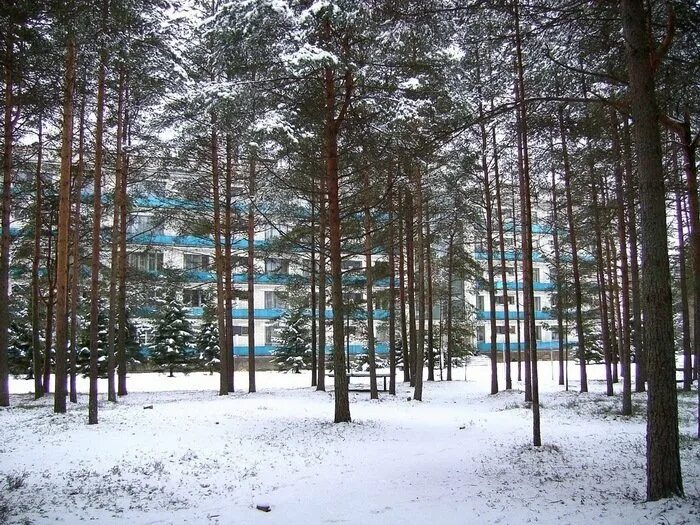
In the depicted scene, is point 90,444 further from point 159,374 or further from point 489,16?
point 159,374

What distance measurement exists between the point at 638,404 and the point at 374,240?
859 centimetres

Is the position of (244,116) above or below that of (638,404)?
A: above

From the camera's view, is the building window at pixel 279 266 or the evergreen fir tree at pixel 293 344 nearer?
the building window at pixel 279 266

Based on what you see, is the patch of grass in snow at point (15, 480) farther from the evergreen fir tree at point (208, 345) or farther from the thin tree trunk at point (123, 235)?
the evergreen fir tree at point (208, 345)

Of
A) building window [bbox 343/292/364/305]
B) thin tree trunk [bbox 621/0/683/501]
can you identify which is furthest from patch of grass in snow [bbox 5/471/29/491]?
building window [bbox 343/292/364/305]

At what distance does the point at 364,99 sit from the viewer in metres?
→ 11.0

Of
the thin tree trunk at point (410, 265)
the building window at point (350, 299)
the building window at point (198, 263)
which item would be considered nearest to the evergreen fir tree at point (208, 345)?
the building window at point (198, 263)

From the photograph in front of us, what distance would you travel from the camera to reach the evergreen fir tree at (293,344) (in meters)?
33.5

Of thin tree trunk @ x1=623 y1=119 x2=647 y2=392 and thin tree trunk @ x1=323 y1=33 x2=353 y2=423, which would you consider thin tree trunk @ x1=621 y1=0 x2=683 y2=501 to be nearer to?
thin tree trunk @ x1=623 y1=119 x2=647 y2=392

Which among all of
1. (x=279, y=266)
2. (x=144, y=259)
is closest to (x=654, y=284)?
(x=279, y=266)

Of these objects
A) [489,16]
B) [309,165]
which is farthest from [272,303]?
[489,16]

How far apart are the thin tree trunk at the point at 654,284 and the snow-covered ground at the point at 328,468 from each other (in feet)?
1.27

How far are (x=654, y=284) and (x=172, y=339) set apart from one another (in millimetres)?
29860

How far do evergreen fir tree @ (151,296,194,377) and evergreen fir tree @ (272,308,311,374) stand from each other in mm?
5914
